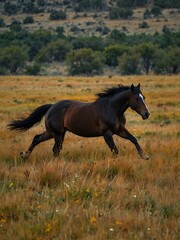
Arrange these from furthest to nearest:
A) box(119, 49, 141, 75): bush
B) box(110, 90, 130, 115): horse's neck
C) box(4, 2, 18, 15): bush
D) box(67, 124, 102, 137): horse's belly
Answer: box(4, 2, 18, 15): bush → box(119, 49, 141, 75): bush → box(67, 124, 102, 137): horse's belly → box(110, 90, 130, 115): horse's neck

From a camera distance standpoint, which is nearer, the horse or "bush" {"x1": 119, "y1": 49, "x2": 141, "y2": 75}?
the horse

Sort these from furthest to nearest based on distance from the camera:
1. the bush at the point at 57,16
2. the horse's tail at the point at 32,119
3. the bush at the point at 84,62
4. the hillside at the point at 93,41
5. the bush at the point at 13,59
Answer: the bush at the point at 57,16 → the bush at the point at 13,59 → the hillside at the point at 93,41 → the bush at the point at 84,62 → the horse's tail at the point at 32,119

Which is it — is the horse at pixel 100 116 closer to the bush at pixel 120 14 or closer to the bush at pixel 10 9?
the bush at pixel 120 14

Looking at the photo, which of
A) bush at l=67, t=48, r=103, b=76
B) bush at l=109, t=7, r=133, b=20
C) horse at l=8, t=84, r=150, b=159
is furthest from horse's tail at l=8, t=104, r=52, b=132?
bush at l=109, t=7, r=133, b=20

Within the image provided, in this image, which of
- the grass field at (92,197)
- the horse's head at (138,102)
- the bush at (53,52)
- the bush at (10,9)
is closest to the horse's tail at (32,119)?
the grass field at (92,197)

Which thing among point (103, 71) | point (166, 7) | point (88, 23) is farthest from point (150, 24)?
point (103, 71)

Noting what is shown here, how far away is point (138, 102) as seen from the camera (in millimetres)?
9945

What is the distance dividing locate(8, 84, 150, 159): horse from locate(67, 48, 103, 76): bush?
57332mm

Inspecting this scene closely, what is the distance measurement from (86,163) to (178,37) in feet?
276

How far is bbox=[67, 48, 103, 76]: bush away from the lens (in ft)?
223

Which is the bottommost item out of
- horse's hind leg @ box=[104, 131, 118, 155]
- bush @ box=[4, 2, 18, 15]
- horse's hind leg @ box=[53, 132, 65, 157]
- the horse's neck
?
bush @ box=[4, 2, 18, 15]

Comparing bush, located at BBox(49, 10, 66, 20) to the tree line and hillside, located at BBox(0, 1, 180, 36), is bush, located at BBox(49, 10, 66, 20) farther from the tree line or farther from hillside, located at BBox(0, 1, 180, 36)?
the tree line

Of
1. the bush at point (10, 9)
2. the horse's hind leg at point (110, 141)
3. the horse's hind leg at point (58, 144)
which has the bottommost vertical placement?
the bush at point (10, 9)

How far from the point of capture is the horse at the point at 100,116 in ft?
32.6
